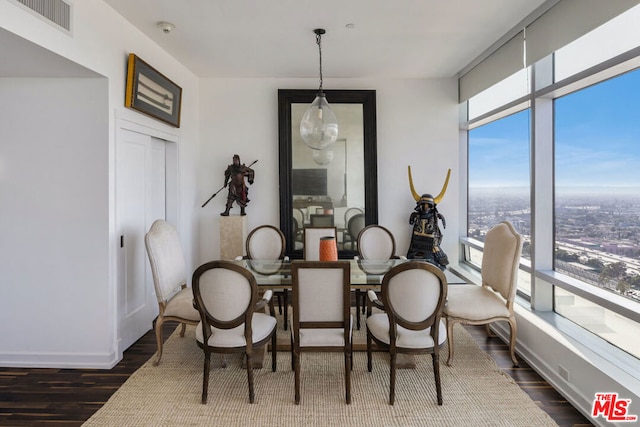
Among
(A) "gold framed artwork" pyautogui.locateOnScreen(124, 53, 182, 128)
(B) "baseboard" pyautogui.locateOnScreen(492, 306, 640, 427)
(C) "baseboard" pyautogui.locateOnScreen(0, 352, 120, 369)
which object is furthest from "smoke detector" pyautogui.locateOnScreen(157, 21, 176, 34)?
(B) "baseboard" pyautogui.locateOnScreen(492, 306, 640, 427)

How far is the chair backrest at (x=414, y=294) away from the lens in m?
2.20

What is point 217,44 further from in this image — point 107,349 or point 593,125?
point 593,125

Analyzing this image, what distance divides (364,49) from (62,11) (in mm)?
2632

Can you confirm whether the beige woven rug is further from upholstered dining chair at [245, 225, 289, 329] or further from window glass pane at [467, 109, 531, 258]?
window glass pane at [467, 109, 531, 258]

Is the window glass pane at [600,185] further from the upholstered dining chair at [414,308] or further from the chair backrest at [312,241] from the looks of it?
the chair backrest at [312,241]

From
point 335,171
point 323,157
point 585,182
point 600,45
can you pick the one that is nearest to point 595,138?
point 585,182

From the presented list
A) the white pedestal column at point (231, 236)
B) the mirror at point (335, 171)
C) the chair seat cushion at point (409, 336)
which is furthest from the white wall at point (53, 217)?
the mirror at point (335, 171)

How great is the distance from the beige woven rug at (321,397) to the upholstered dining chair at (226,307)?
0.18 meters

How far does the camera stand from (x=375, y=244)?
13.1ft

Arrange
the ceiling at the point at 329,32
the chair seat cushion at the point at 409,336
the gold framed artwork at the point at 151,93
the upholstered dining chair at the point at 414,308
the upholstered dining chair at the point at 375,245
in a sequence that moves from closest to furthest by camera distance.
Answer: the upholstered dining chair at the point at 414,308 < the chair seat cushion at the point at 409,336 < the ceiling at the point at 329,32 < the gold framed artwork at the point at 151,93 < the upholstered dining chair at the point at 375,245

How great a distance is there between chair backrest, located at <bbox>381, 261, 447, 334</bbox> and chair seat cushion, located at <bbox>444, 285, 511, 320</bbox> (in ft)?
2.02

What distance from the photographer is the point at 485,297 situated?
2984 millimetres

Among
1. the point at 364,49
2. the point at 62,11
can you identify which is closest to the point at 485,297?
the point at 364,49

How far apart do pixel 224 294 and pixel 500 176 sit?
3.32 meters
